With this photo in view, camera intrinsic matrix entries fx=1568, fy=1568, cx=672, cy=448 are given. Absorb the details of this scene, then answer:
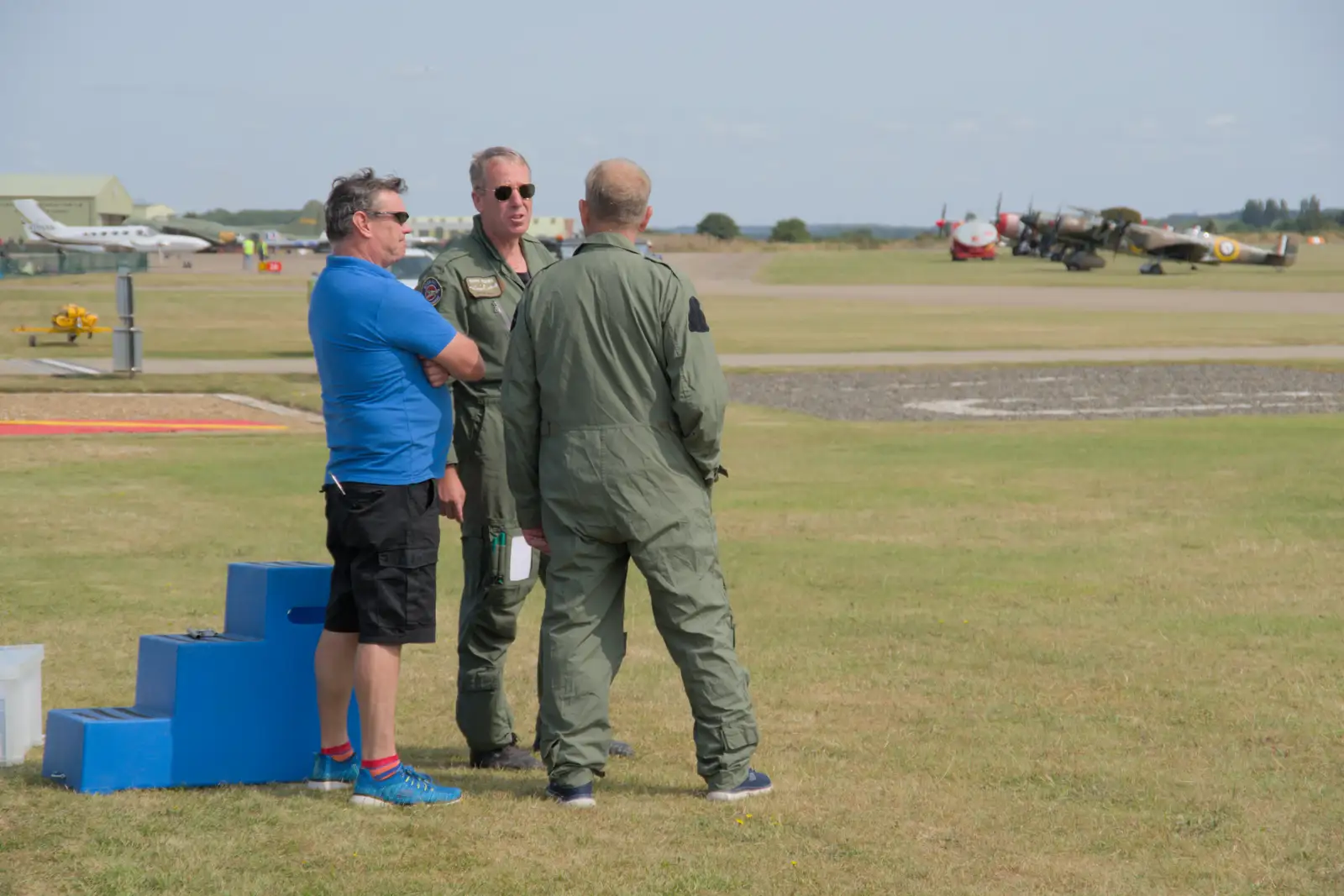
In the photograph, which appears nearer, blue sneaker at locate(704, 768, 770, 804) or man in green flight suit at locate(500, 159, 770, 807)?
man in green flight suit at locate(500, 159, 770, 807)

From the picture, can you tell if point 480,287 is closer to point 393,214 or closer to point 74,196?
point 393,214

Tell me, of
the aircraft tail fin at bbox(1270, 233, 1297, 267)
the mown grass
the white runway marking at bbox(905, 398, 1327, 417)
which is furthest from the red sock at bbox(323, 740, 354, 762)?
the aircraft tail fin at bbox(1270, 233, 1297, 267)

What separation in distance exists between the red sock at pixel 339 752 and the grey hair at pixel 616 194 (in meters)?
1.93

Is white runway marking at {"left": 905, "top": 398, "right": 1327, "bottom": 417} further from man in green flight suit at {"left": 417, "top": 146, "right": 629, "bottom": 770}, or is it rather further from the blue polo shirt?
the blue polo shirt

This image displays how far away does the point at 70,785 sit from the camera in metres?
5.01

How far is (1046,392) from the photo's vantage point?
73.0ft

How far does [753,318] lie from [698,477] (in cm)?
3655

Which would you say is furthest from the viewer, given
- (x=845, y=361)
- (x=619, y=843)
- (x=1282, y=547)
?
(x=845, y=361)

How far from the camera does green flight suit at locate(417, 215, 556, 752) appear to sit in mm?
5504

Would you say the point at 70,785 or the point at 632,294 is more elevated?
the point at 632,294

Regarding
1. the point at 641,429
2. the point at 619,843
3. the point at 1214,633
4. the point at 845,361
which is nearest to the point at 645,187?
the point at 641,429

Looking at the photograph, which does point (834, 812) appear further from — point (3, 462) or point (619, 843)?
point (3, 462)

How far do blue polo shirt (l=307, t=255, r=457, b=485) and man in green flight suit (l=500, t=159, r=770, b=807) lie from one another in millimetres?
307

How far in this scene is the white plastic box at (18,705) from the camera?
550 centimetres
